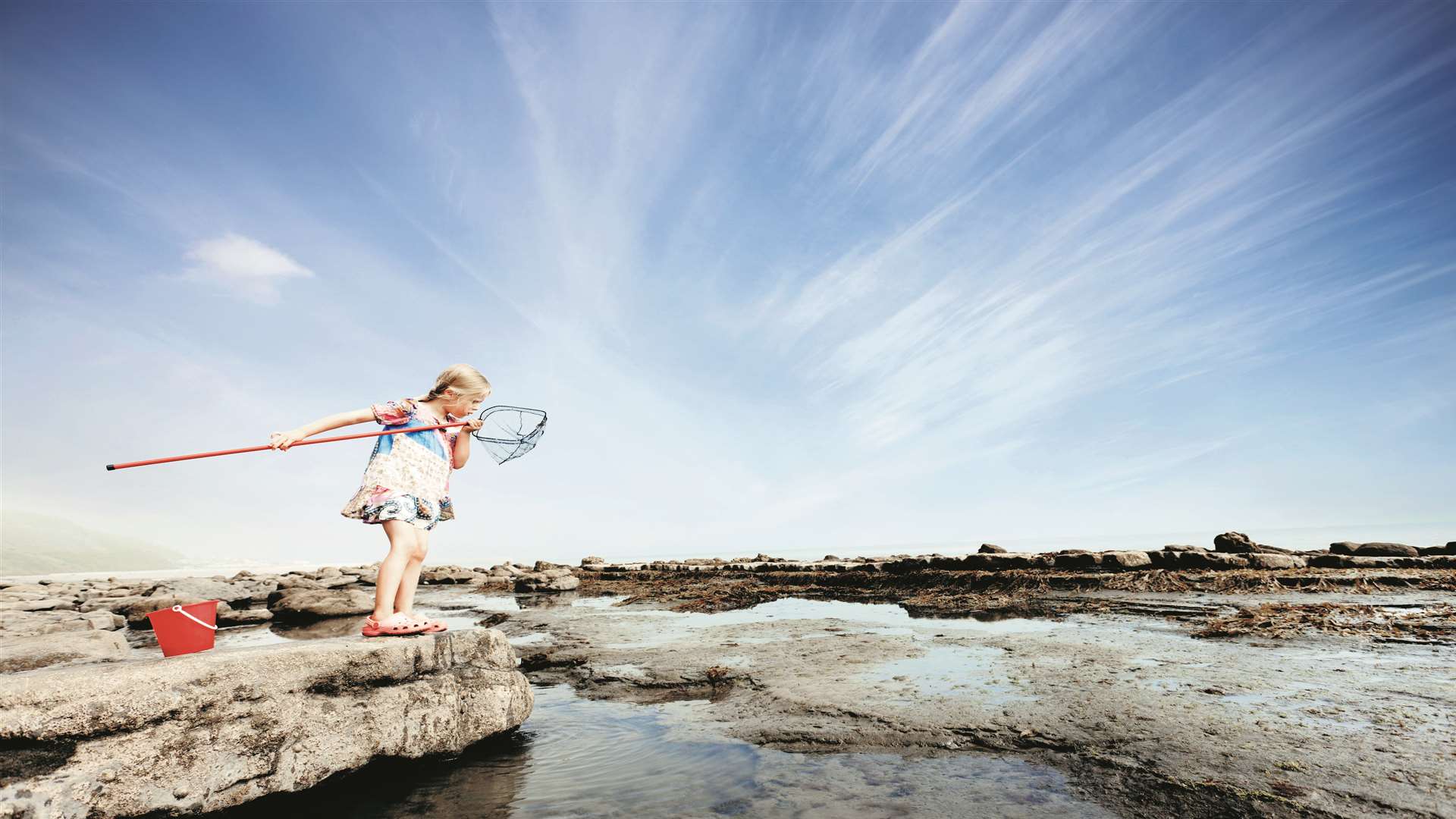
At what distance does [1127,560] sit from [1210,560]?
1473mm

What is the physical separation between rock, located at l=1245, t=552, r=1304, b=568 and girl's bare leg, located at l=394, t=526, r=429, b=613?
1509 cm

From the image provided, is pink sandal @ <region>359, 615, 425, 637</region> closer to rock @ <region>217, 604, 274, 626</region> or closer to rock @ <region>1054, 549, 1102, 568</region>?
rock @ <region>217, 604, 274, 626</region>

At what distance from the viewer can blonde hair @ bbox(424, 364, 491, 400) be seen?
194 inches

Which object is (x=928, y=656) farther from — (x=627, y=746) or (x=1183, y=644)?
(x=627, y=746)

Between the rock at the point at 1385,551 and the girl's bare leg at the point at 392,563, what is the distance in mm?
18661

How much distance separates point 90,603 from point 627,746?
17458 mm

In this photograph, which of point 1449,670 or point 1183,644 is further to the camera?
point 1183,644

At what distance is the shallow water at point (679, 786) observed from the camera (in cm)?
273

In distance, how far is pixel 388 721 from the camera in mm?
3484

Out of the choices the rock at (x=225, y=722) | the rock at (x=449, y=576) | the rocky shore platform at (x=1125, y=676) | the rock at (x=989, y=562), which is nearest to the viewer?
the rock at (x=225, y=722)

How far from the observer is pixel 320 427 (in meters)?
4.34

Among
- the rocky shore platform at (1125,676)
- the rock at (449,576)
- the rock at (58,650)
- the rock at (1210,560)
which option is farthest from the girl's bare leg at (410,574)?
the rock at (449,576)

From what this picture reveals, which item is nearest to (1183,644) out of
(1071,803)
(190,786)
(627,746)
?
(1071,803)

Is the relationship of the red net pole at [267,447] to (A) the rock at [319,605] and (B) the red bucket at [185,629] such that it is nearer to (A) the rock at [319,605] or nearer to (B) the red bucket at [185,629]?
(B) the red bucket at [185,629]
